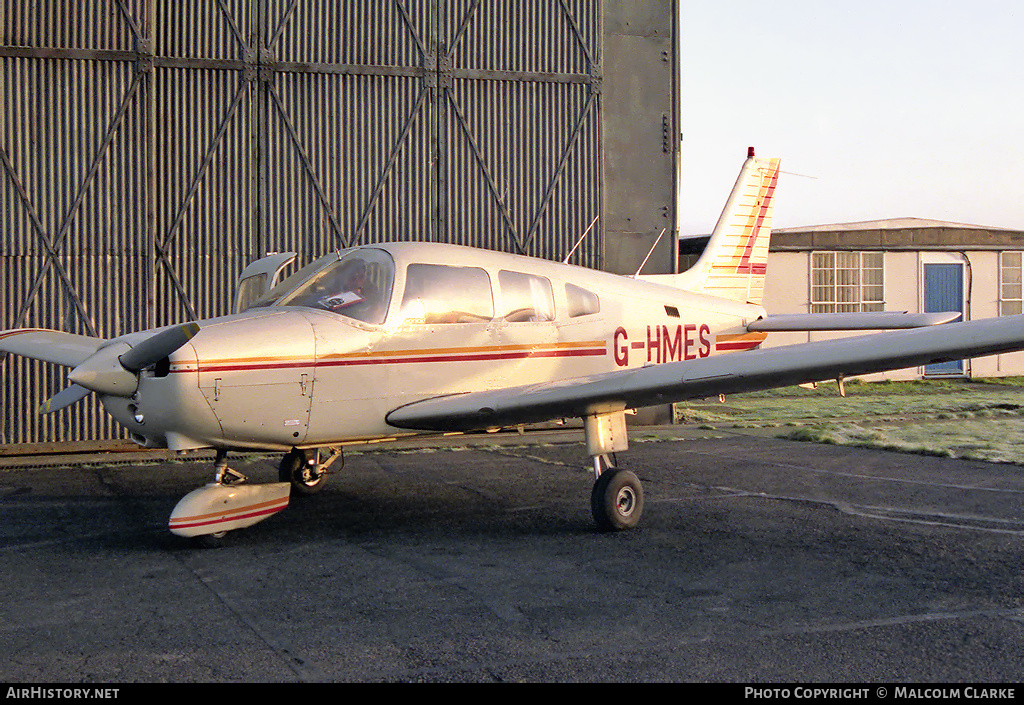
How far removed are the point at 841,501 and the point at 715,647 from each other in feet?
13.6

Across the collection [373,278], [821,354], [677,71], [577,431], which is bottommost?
[577,431]

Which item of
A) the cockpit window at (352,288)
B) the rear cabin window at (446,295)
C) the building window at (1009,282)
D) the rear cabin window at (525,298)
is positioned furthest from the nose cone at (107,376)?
the building window at (1009,282)

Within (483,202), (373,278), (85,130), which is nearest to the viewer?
(373,278)

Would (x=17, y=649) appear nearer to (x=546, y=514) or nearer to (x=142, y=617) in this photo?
(x=142, y=617)

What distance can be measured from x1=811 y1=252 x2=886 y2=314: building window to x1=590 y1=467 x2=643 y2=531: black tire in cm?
1544

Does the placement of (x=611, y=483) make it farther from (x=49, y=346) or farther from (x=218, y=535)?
(x=49, y=346)

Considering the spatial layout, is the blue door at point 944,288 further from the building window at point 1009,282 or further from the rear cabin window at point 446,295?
the rear cabin window at point 446,295

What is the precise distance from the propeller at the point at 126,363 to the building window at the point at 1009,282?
21027 mm

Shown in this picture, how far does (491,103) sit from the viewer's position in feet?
45.4

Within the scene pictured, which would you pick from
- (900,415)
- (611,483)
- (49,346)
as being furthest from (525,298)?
(900,415)

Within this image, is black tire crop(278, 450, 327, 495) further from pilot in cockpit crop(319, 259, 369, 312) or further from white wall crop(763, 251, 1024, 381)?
white wall crop(763, 251, 1024, 381)

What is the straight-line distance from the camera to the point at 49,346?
855cm

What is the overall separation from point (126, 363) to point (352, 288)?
168 centimetres

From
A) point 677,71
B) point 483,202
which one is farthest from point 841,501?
point 677,71
